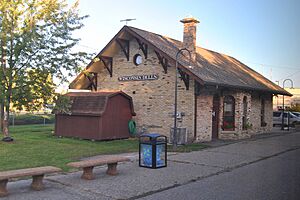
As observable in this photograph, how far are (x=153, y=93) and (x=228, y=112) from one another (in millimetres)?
4631

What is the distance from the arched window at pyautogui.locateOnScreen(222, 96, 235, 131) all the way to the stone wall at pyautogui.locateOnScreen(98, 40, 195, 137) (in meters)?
3.47

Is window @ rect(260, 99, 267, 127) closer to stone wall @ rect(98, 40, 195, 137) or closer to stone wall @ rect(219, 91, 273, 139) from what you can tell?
stone wall @ rect(219, 91, 273, 139)

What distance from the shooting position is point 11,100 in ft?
49.6

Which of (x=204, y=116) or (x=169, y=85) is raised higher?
(x=169, y=85)

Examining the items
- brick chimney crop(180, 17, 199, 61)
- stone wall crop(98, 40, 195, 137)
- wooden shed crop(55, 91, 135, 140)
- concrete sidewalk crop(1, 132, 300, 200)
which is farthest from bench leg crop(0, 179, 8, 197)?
brick chimney crop(180, 17, 199, 61)

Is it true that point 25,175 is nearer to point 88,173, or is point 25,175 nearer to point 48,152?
point 88,173

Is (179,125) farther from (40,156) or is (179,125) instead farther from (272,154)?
(40,156)

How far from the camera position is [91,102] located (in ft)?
59.8

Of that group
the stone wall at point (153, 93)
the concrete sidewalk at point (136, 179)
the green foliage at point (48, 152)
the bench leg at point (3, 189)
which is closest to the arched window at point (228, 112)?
the stone wall at point (153, 93)

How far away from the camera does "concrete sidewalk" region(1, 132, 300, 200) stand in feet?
24.0

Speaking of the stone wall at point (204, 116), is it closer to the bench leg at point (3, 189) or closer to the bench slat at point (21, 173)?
the bench slat at point (21, 173)

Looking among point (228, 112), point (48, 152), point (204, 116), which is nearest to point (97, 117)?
point (48, 152)

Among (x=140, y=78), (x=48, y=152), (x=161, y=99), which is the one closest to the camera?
(x=48, y=152)

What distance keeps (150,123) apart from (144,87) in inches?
79.8
